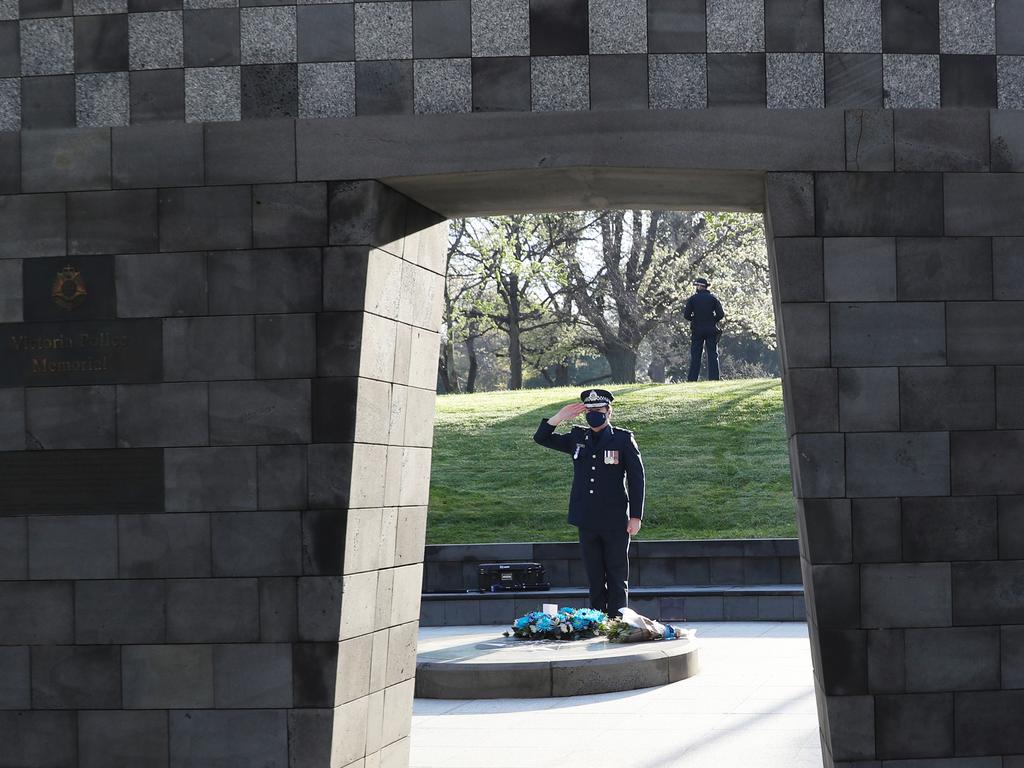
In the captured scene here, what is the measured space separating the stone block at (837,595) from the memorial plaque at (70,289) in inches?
145

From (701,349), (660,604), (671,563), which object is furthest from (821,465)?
(701,349)

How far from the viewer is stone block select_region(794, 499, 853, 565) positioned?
690 cm

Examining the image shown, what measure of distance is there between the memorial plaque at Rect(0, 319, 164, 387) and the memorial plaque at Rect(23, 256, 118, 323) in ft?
0.17

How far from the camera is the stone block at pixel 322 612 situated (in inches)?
275

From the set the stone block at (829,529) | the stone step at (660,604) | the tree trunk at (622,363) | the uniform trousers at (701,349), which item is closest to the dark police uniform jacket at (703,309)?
the uniform trousers at (701,349)

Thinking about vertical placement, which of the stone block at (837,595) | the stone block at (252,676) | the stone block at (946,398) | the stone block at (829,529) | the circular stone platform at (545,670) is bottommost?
the circular stone platform at (545,670)

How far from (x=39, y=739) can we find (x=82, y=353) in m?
1.92

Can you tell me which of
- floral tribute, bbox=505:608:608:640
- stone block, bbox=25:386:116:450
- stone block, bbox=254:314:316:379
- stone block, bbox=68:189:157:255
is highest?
stone block, bbox=68:189:157:255

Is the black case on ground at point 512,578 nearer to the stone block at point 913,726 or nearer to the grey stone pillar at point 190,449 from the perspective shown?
the grey stone pillar at point 190,449

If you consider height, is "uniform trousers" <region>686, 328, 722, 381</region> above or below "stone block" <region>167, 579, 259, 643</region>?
above

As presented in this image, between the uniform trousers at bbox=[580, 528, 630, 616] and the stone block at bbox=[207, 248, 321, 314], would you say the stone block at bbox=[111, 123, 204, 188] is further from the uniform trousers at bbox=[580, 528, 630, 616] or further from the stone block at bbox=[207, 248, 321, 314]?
the uniform trousers at bbox=[580, 528, 630, 616]

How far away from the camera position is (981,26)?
23.1 feet

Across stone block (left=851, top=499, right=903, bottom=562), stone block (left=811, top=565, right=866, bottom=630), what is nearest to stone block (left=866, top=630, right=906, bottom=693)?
stone block (left=811, top=565, right=866, bottom=630)

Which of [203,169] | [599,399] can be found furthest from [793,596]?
[203,169]
